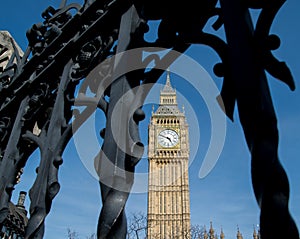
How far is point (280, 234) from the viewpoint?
27.6 inches

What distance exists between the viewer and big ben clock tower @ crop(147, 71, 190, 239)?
4525cm

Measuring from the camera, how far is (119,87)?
4.66 ft

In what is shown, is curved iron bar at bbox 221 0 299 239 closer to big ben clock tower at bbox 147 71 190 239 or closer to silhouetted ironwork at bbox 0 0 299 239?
silhouetted ironwork at bbox 0 0 299 239

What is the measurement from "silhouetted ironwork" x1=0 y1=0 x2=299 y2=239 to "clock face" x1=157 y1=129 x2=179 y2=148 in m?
43.8

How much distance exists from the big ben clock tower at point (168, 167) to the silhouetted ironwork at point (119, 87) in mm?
43743

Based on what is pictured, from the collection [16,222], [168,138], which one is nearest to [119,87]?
[16,222]

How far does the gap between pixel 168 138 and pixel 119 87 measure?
45.4m

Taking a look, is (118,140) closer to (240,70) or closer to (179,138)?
(240,70)

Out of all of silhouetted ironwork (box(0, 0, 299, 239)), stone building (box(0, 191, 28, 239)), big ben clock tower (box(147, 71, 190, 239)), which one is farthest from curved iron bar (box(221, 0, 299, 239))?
big ben clock tower (box(147, 71, 190, 239))

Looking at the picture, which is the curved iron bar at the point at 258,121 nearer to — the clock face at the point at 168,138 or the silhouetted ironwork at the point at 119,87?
the silhouetted ironwork at the point at 119,87

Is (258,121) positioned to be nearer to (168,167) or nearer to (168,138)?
(168,138)

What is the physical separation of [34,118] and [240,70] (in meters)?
1.52

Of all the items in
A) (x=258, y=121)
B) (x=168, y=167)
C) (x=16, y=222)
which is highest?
(x=168, y=167)

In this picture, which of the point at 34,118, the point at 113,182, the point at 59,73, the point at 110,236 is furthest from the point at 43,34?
the point at 110,236
